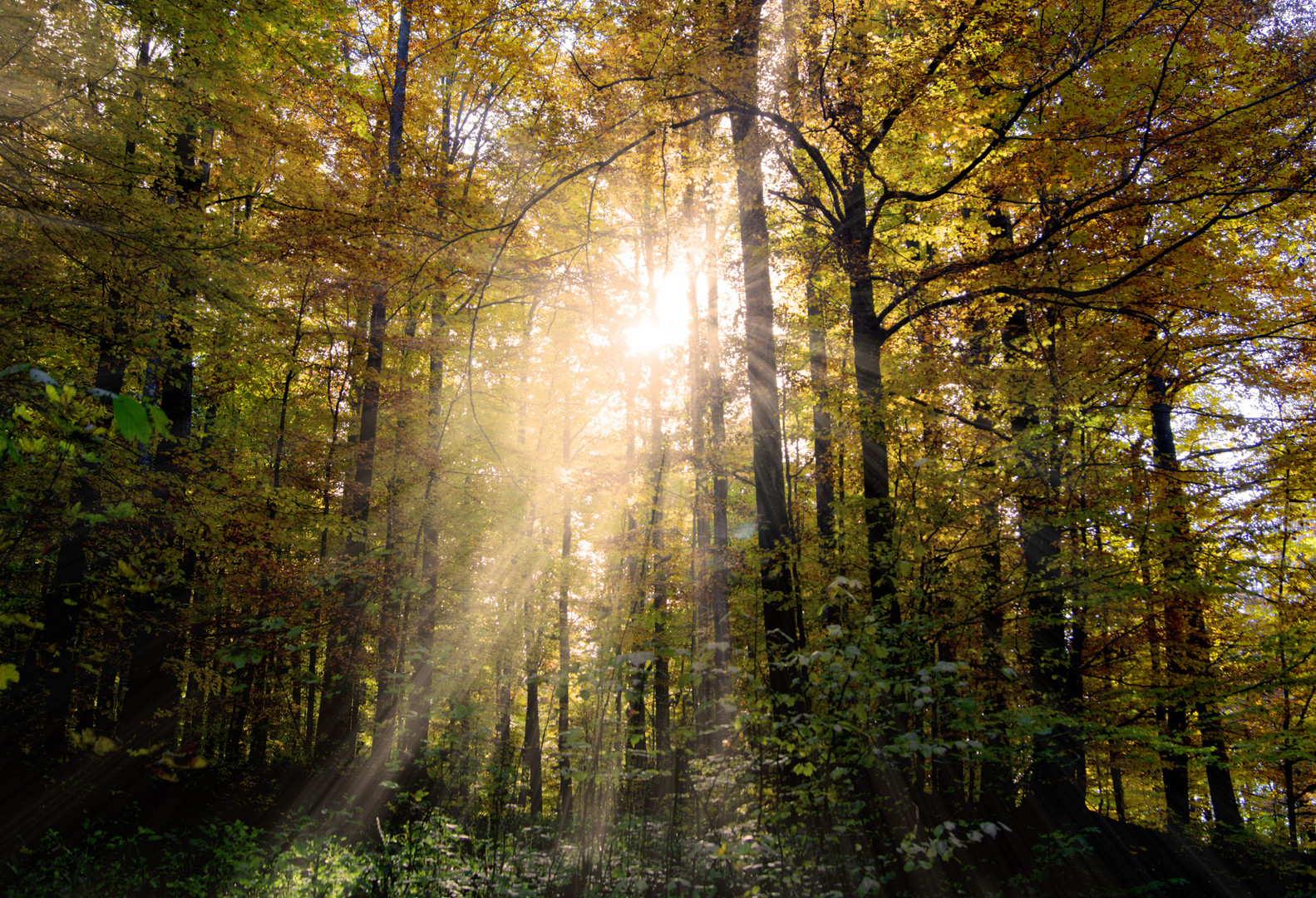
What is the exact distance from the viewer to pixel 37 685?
7.90m

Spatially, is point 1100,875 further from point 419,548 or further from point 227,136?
point 227,136

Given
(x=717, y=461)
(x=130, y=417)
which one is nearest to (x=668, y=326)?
(x=717, y=461)

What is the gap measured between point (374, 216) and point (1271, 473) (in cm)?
1137

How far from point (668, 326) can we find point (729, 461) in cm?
482

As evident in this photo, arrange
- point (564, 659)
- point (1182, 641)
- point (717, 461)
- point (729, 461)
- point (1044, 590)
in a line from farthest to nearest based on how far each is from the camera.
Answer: point (564, 659)
point (729, 461)
point (717, 461)
point (1182, 641)
point (1044, 590)

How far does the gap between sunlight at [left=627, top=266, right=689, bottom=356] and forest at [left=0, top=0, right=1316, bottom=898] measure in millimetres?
2527

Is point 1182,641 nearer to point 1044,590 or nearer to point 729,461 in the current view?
point 1044,590

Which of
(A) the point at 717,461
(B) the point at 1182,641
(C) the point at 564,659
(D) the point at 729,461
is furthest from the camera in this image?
(C) the point at 564,659

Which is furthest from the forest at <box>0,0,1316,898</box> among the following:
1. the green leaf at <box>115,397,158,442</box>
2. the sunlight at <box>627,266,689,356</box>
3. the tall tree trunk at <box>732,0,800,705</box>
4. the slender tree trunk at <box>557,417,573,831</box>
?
the sunlight at <box>627,266,689,356</box>

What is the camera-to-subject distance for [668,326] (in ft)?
47.8

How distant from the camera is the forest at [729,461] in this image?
532 cm

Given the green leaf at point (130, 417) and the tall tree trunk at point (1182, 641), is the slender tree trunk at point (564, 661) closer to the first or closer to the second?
the green leaf at point (130, 417)

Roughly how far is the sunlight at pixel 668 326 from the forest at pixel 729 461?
253 cm

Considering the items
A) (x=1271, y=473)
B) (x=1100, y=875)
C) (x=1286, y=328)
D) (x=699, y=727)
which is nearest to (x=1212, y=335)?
(x=1286, y=328)
